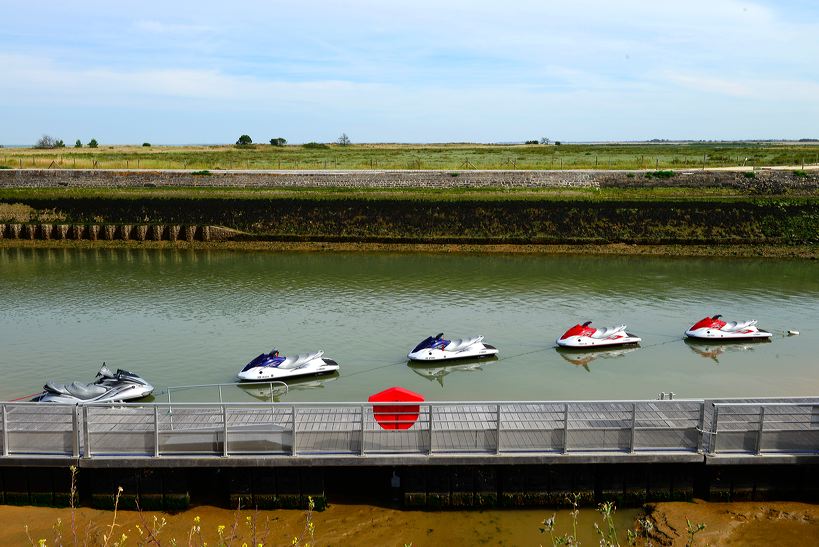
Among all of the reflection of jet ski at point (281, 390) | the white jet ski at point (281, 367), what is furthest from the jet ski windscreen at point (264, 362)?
the reflection of jet ski at point (281, 390)

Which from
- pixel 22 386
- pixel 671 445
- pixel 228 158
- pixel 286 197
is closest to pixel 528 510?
pixel 671 445

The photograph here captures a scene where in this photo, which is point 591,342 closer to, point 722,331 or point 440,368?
point 722,331

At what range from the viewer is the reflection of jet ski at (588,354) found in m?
25.4

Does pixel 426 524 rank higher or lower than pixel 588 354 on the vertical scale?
lower

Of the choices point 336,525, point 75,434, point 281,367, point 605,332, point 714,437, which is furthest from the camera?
point 605,332

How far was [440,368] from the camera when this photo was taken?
24.6 metres

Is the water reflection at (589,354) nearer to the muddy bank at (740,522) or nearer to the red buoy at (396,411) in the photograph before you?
the muddy bank at (740,522)

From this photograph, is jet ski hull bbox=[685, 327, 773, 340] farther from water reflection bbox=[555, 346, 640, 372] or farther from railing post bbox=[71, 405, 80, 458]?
railing post bbox=[71, 405, 80, 458]

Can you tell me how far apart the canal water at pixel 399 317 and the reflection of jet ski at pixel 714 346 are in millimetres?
98

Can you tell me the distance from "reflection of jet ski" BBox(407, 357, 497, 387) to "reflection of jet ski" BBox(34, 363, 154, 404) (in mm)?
8587

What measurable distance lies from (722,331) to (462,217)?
25.5 m

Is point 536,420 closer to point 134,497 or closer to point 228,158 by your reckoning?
point 134,497

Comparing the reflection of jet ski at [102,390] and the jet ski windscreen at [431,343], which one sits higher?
the jet ski windscreen at [431,343]

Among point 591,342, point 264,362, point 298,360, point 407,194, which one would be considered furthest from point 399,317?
point 407,194
